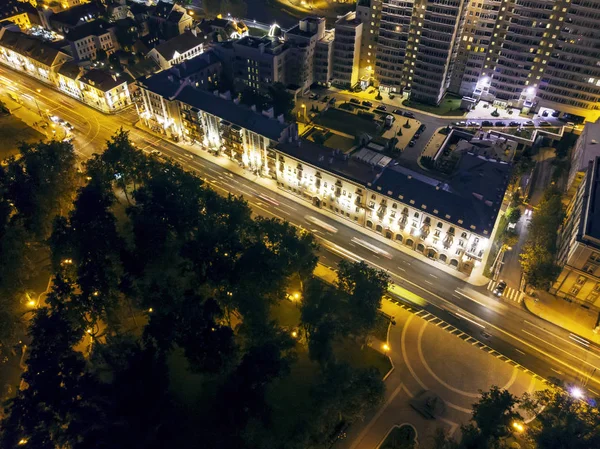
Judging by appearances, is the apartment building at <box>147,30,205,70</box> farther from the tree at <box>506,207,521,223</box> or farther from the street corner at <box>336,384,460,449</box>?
the street corner at <box>336,384,460,449</box>

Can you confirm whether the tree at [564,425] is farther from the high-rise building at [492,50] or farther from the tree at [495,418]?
the high-rise building at [492,50]

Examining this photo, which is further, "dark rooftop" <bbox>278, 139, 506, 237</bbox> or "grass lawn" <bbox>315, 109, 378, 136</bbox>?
"grass lawn" <bbox>315, 109, 378, 136</bbox>

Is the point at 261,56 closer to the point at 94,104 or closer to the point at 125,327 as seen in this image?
the point at 94,104

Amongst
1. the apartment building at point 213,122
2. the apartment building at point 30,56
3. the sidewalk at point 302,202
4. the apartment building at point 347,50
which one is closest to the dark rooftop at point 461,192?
the sidewalk at point 302,202

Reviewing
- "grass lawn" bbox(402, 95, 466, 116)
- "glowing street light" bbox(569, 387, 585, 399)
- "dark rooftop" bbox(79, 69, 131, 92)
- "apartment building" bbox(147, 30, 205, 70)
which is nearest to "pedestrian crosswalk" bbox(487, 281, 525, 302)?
"glowing street light" bbox(569, 387, 585, 399)

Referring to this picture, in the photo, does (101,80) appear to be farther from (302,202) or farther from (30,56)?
(302,202)

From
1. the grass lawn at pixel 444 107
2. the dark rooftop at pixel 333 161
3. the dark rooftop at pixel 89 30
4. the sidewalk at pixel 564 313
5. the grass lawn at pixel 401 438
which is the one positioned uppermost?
the dark rooftop at pixel 89 30
